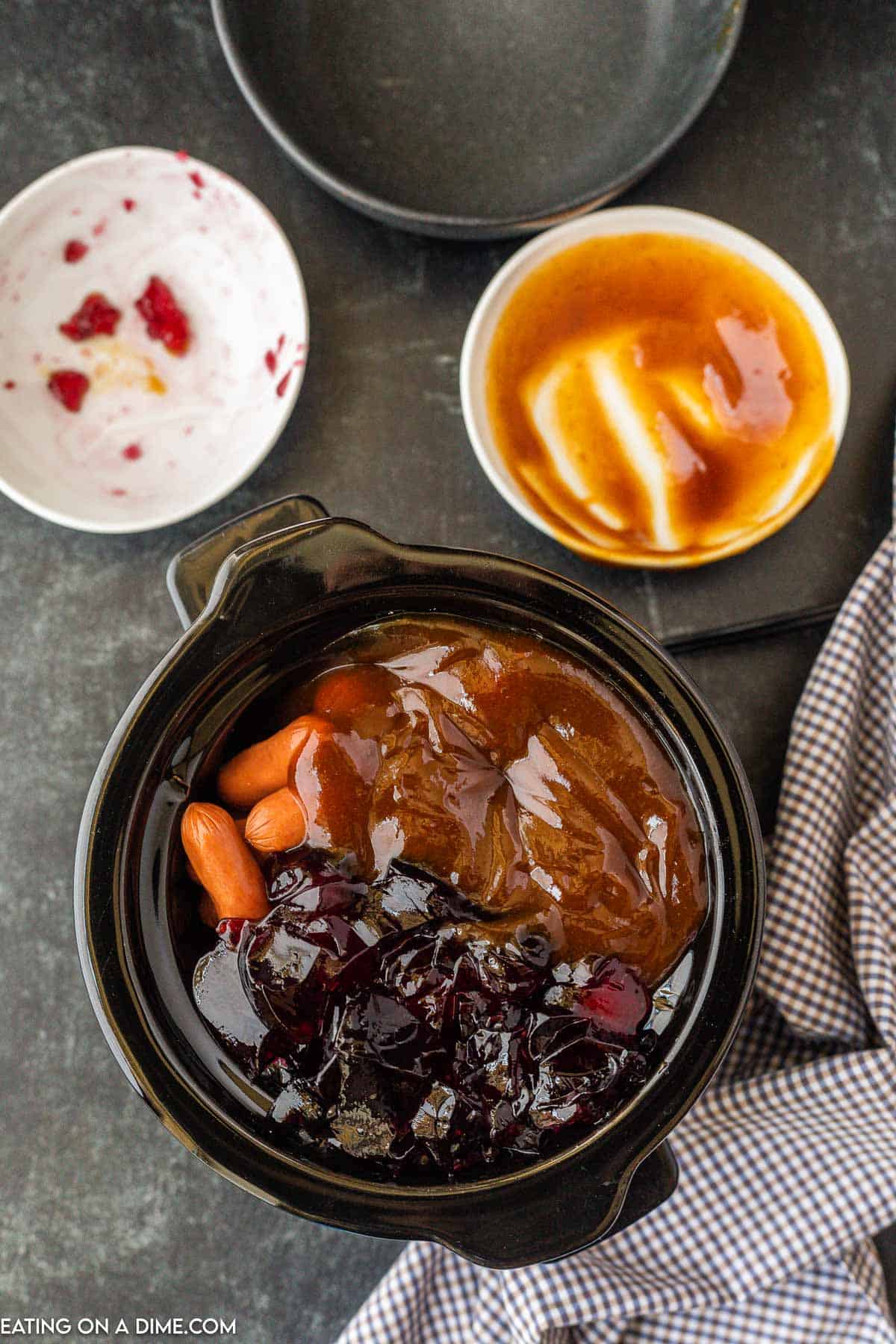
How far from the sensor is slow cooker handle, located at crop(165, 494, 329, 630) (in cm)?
110

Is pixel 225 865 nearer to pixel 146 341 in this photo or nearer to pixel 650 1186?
pixel 650 1186

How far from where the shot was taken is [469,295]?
151cm

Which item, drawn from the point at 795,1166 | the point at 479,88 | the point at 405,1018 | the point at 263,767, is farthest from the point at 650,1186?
the point at 479,88

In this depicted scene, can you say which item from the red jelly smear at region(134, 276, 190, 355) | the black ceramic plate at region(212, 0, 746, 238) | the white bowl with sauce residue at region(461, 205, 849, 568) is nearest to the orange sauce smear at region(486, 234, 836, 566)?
the white bowl with sauce residue at region(461, 205, 849, 568)

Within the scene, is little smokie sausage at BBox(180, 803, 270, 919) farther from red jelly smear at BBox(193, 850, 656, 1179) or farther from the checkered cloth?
the checkered cloth

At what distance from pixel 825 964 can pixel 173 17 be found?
1.54m

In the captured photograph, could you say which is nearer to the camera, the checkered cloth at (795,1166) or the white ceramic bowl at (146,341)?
the checkered cloth at (795,1166)

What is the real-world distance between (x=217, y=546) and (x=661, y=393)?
0.67 meters

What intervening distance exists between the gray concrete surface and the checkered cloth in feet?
0.29

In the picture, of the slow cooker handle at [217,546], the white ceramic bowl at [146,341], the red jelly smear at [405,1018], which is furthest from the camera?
the white ceramic bowl at [146,341]

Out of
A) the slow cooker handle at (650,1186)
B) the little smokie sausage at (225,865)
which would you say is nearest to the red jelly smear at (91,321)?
the little smokie sausage at (225,865)

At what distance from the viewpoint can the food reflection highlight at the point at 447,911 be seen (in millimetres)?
958

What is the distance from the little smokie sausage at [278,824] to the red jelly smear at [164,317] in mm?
779

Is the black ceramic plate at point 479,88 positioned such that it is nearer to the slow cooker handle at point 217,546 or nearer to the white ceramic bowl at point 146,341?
the white ceramic bowl at point 146,341
